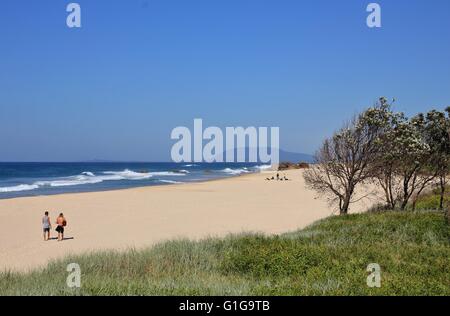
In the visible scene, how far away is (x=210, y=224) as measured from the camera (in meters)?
25.2

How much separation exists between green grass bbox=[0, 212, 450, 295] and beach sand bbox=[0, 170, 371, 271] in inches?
127

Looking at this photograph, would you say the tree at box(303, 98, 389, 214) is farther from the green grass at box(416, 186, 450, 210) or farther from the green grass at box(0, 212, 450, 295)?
the green grass at box(0, 212, 450, 295)

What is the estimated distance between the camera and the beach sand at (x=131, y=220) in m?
18.8

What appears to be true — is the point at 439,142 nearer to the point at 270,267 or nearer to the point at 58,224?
the point at 270,267

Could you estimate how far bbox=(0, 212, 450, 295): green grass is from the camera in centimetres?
738

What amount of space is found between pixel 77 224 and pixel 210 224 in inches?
293

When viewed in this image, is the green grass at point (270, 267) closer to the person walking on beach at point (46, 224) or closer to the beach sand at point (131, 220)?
the beach sand at point (131, 220)

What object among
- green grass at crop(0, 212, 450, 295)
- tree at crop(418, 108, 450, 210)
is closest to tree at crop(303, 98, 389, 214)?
tree at crop(418, 108, 450, 210)

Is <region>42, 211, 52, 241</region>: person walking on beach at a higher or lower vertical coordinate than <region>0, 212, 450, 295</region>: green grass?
lower

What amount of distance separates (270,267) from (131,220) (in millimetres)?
18680

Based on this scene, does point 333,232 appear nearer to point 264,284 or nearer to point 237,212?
point 264,284

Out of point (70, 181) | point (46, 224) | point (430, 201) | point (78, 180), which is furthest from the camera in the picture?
point (78, 180)

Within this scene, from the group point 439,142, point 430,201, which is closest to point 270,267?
point 439,142

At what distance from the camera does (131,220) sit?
27.2 m
